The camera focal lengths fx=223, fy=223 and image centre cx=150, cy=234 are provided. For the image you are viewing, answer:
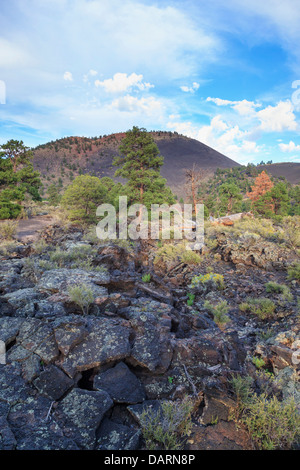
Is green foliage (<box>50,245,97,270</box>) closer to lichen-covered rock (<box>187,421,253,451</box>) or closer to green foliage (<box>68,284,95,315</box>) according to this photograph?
green foliage (<box>68,284,95,315</box>)

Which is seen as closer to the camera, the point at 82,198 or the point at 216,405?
the point at 216,405

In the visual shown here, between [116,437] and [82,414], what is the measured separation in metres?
0.42

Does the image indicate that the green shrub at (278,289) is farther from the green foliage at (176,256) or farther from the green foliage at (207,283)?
the green foliage at (176,256)

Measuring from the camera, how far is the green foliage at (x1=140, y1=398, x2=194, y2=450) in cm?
218

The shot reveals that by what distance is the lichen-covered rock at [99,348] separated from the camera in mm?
2844

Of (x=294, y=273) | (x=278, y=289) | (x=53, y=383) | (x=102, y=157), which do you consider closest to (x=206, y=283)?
(x=278, y=289)

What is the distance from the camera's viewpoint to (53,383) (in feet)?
8.57

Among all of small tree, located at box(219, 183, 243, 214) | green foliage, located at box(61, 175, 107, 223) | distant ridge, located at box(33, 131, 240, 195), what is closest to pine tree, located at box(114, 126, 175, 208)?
A: green foliage, located at box(61, 175, 107, 223)

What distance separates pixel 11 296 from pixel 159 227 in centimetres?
1196

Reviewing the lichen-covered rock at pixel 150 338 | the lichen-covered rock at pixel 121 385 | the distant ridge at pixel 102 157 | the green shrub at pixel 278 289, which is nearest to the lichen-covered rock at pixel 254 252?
the green shrub at pixel 278 289

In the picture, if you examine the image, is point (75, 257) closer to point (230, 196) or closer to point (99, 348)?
point (99, 348)

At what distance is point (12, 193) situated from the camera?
18328mm
